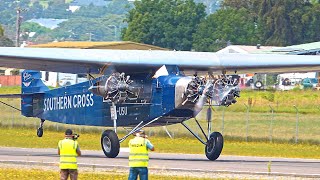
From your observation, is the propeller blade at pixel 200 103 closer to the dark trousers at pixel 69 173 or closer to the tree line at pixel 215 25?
the dark trousers at pixel 69 173

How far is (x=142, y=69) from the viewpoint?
3766cm

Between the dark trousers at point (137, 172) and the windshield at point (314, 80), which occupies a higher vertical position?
the windshield at point (314, 80)

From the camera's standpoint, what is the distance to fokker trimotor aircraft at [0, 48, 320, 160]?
35.7 meters

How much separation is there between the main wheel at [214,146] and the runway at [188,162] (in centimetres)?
26

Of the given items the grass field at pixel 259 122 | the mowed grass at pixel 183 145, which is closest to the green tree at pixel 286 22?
the grass field at pixel 259 122

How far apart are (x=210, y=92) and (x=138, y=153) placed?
9345 mm

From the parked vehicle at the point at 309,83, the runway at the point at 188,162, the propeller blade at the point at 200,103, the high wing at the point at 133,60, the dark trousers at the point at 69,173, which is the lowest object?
the runway at the point at 188,162

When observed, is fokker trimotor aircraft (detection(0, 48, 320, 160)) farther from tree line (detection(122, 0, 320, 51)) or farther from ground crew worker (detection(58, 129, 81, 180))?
tree line (detection(122, 0, 320, 51))

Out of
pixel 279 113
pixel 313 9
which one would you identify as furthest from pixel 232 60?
pixel 313 9

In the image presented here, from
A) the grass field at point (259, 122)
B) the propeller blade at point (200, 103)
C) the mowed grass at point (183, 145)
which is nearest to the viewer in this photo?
the propeller blade at point (200, 103)

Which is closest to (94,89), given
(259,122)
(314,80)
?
(259,122)

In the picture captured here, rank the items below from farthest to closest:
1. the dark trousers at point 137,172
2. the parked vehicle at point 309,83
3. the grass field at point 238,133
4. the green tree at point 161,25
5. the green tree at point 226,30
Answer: the green tree at point 226,30
the green tree at point 161,25
the parked vehicle at point 309,83
the grass field at point 238,133
the dark trousers at point 137,172

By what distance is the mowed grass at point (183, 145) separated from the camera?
4309 cm

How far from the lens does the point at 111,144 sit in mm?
36906
